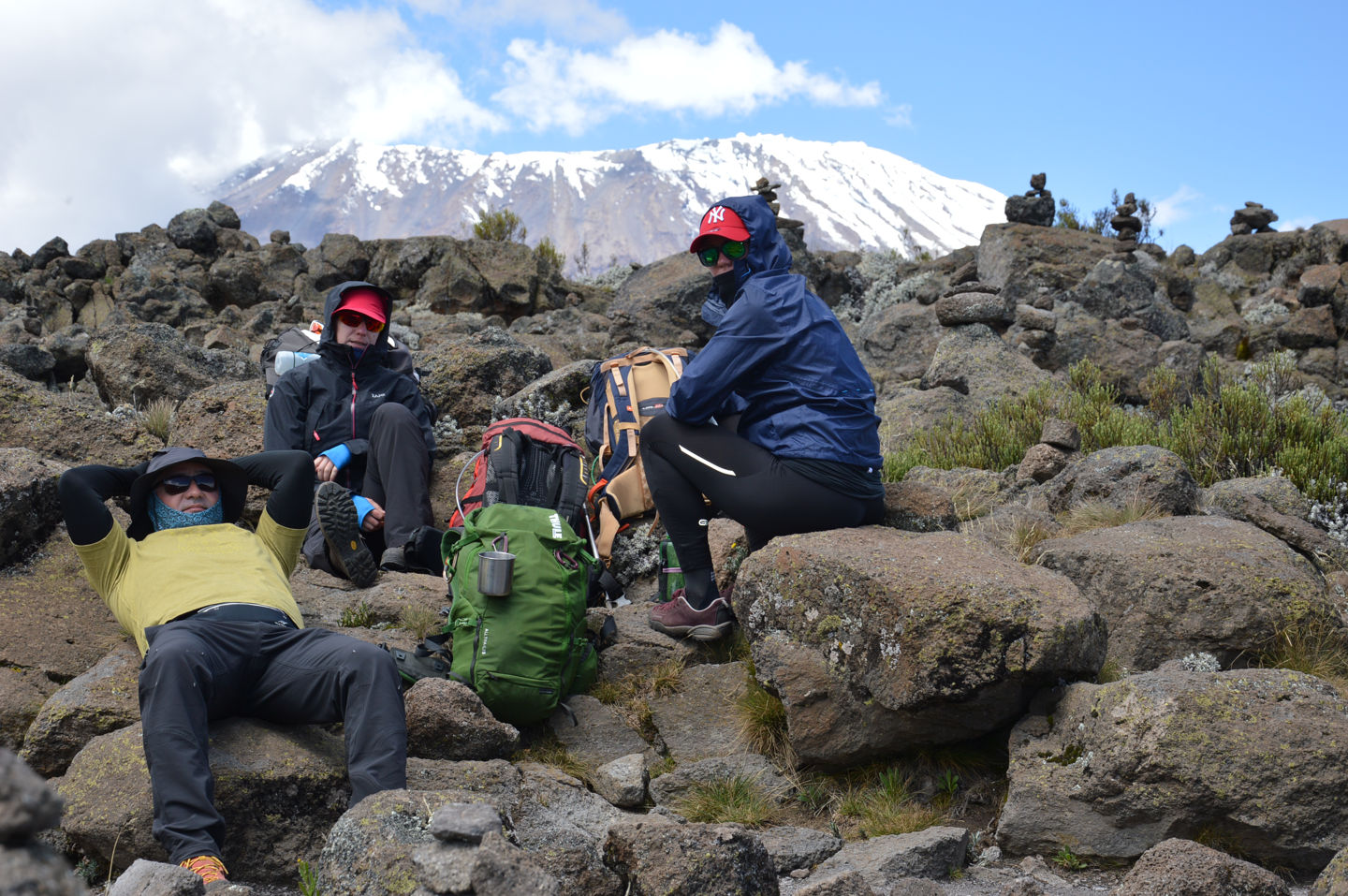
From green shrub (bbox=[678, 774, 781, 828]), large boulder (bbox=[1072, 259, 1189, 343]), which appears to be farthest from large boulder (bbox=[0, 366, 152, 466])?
large boulder (bbox=[1072, 259, 1189, 343])

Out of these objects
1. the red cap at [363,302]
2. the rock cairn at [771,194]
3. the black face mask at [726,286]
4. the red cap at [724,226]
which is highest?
the rock cairn at [771,194]

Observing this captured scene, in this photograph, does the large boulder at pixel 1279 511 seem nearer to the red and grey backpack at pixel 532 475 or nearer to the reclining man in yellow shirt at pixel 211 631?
the red and grey backpack at pixel 532 475

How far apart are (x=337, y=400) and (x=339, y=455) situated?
1.54 feet

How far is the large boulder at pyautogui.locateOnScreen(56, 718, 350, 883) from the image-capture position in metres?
3.54

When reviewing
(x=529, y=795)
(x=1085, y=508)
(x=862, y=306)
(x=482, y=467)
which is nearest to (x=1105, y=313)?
(x=862, y=306)

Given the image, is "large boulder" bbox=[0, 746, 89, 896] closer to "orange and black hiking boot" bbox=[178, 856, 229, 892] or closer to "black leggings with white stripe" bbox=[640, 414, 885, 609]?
"orange and black hiking boot" bbox=[178, 856, 229, 892]

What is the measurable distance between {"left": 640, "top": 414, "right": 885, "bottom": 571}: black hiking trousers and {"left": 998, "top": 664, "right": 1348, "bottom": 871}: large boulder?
1.41 metres

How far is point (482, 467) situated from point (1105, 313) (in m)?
10.4

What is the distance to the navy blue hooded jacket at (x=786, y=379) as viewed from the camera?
15.6ft

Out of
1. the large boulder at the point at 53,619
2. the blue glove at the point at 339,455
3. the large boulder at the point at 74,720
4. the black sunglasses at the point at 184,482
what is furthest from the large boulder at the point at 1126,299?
the large boulder at the point at 74,720

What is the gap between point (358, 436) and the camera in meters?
6.86

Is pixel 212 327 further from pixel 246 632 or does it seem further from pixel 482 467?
pixel 246 632

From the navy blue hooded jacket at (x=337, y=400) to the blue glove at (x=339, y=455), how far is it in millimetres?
52

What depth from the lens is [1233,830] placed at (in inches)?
136
